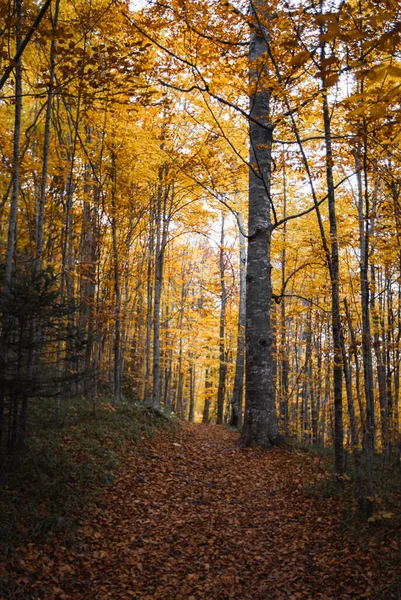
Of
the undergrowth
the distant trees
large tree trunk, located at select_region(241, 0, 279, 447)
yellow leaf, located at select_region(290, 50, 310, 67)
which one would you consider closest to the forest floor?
the undergrowth

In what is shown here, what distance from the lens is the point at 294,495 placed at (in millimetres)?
5242

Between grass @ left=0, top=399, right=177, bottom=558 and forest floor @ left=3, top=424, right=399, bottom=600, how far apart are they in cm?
17

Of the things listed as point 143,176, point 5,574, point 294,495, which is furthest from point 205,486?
point 143,176

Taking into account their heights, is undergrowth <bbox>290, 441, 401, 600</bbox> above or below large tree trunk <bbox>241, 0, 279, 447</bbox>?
below

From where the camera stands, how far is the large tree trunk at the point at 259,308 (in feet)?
25.1

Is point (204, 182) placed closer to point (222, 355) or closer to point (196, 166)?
point (196, 166)

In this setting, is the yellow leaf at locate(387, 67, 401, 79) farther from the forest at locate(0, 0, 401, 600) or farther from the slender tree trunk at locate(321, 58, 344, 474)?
the slender tree trunk at locate(321, 58, 344, 474)

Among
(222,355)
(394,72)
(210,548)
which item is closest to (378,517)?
(210,548)

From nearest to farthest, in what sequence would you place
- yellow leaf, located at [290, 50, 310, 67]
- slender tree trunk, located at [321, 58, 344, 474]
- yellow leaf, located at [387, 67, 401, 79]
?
1. yellow leaf, located at [387, 67, 401, 79]
2. yellow leaf, located at [290, 50, 310, 67]
3. slender tree trunk, located at [321, 58, 344, 474]

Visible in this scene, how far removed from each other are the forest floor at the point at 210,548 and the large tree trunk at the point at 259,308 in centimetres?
162

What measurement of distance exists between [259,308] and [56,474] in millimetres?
4895

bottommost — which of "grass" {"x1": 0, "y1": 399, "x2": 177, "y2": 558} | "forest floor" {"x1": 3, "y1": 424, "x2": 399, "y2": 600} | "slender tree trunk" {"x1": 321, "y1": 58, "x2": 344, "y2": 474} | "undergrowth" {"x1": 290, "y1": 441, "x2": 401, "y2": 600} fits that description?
"forest floor" {"x1": 3, "y1": 424, "x2": 399, "y2": 600}

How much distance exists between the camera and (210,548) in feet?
13.4

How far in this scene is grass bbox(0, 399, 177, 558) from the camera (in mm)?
3809
